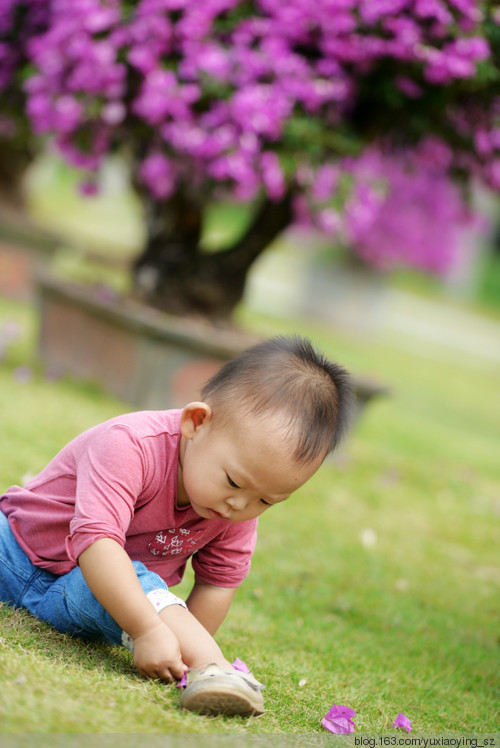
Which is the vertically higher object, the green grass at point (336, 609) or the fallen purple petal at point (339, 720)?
the fallen purple petal at point (339, 720)

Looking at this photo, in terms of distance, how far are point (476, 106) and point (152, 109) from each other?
1.90 metres

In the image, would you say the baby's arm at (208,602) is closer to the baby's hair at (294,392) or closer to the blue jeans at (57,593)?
the blue jeans at (57,593)

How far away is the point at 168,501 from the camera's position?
222cm

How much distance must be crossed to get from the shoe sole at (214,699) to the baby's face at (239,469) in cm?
39

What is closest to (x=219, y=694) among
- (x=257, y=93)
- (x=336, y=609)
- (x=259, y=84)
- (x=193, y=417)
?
(x=193, y=417)

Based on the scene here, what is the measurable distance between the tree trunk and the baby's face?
141 inches

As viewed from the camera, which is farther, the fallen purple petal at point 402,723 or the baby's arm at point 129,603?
the fallen purple petal at point 402,723

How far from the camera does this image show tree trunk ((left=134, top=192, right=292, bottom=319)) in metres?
5.68

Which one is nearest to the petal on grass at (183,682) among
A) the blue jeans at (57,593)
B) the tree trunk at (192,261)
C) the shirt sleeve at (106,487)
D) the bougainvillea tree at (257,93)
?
the blue jeans at (57,593)

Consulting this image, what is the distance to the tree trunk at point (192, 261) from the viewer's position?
568 cm

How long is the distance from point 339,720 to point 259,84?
3.38 metres

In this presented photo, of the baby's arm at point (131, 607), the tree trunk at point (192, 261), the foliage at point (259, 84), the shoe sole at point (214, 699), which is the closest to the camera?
the shoe sole at point (214, 699)

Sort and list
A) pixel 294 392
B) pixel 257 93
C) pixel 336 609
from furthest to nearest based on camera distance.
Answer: pixel 257 93 < pixel 336 609 < pixel 294 392

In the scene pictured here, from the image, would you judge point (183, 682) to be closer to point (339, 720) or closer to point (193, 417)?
point (339, 720)
